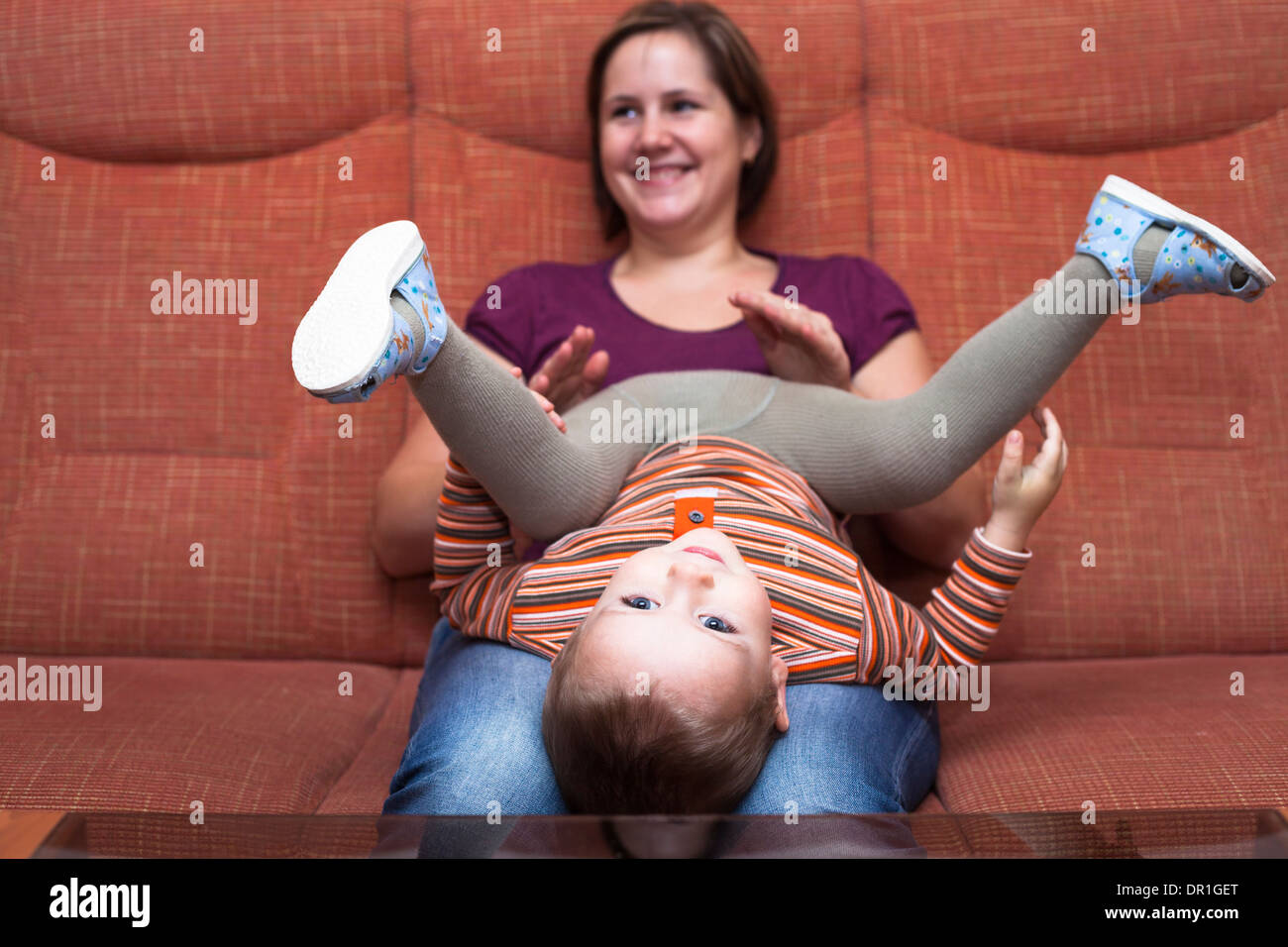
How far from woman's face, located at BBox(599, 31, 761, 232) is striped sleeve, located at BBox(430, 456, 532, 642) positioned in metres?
0.54

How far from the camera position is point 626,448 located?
123 centimetres

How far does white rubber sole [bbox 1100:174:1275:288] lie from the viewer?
1097 millimetres

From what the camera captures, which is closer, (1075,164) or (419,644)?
(419,644)

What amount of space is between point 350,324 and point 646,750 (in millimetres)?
409

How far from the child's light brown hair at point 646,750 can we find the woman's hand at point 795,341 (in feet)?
1.59

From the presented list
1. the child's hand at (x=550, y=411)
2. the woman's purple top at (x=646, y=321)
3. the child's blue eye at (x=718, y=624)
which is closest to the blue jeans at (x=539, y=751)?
the child's blue eye at (x=718, y=624)

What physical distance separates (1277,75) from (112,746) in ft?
5.84

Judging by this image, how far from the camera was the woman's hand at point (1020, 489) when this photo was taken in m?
1.19

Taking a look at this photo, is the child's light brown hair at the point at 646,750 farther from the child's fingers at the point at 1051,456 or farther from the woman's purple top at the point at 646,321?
the woman's purple top at the point at 646,321
